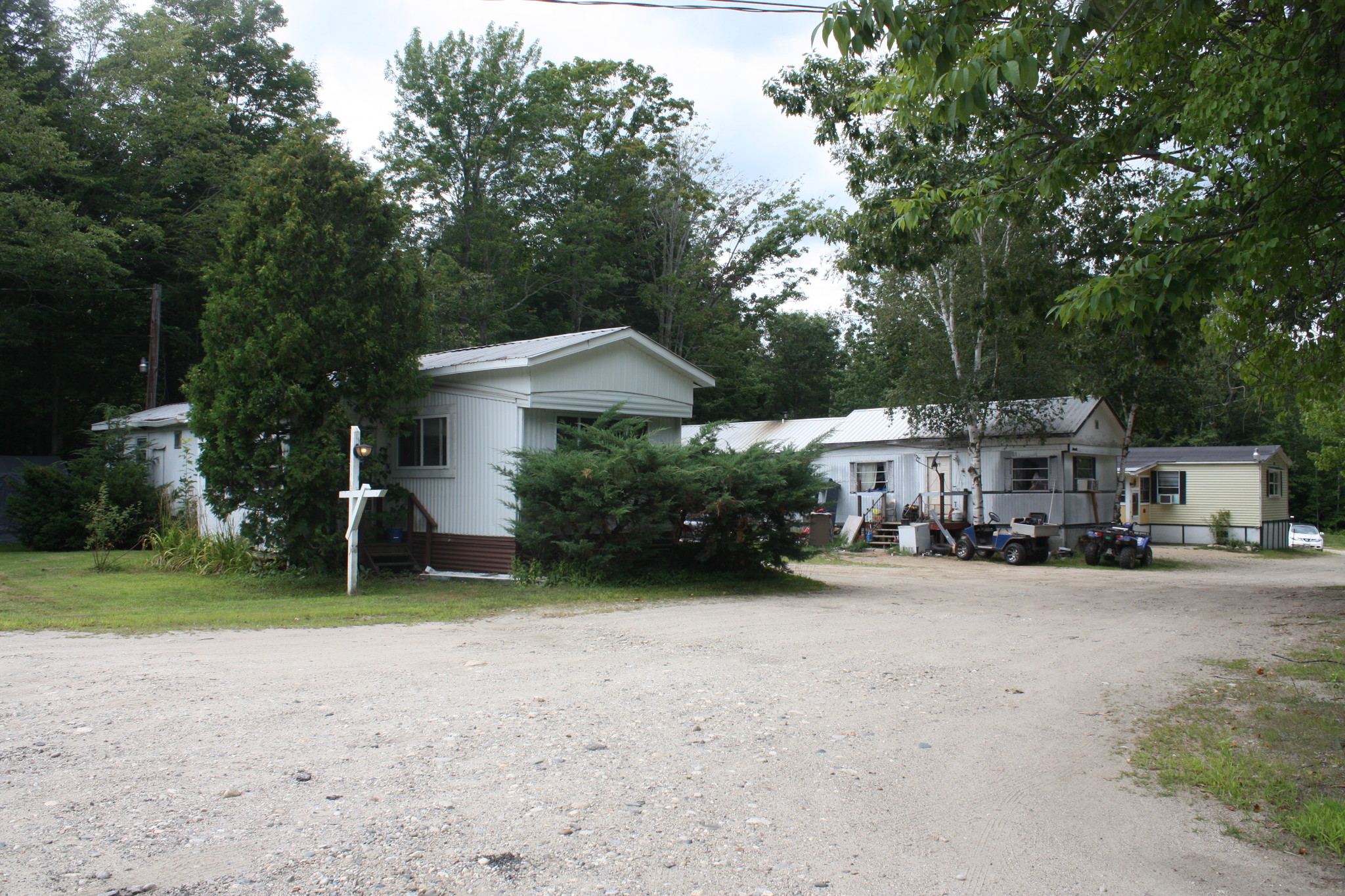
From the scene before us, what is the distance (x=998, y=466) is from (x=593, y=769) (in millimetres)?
21599

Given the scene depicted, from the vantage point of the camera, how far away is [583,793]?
4.36 metres

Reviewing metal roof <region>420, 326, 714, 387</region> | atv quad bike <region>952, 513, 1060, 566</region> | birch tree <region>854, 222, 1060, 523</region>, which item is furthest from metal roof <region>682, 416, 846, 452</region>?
metal roof <region>420, 326, 714, 387</region>

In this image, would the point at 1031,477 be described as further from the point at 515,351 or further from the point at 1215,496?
the point at 515,351

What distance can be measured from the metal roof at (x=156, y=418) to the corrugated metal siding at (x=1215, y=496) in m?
28.4

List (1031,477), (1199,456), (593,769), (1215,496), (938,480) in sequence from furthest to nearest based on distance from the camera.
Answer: (1199,456) < (1215,496) < (938,480) < (1031,477) < (593,769)

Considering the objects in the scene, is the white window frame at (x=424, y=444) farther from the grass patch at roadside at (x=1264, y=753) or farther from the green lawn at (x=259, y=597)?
the grass patch at roadside at (x=1264, y=753)

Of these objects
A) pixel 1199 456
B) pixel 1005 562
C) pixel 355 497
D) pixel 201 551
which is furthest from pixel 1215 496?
pixel 201 551

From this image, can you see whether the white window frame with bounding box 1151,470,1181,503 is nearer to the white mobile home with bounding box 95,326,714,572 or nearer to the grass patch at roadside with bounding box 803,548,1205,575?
the grass patch at roadside with bounding box 803,548,1205,575

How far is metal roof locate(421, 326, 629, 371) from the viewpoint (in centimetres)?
1404

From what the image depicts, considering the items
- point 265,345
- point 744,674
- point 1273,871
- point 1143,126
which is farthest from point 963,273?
point 1273,871

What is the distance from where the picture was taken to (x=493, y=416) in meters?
14.4

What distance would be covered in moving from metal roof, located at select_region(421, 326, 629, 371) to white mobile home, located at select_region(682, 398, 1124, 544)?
29.5 ft

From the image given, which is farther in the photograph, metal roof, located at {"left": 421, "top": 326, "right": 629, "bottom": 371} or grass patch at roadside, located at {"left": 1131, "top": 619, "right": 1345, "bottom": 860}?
metal roof, located at {"left": 421, "top": 326, "right": 629, "bottom": 371}

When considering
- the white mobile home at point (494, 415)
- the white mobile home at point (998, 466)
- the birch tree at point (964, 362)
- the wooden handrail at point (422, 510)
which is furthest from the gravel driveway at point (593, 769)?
the white mobile home at point (998, 466)
